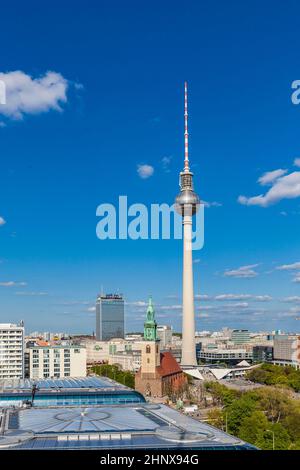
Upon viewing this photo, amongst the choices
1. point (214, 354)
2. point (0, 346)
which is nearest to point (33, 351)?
point (0, 346)

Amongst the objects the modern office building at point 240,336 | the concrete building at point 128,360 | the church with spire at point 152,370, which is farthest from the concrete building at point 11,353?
the modern office building at point 240,336

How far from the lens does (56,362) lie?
4872cm

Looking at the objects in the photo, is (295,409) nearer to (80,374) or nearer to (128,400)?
(128,400)

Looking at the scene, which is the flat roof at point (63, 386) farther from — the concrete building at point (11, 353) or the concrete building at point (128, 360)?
the concrete building at point (128, 360)

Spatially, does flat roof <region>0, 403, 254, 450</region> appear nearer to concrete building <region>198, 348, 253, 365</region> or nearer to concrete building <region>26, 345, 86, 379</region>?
concrete building <region>26, 345, 86, 379</region>

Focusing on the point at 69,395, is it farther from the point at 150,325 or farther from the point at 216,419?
the point at 150,325

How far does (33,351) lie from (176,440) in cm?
3727

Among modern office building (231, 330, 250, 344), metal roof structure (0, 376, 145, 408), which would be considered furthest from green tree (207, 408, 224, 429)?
modern office building (231, 330, 250, 344)

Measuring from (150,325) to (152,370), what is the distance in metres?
3.26

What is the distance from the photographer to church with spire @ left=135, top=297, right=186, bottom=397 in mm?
39594

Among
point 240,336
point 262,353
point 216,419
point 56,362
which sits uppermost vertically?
point 56,362

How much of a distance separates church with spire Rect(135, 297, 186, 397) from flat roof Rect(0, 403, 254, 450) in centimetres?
2103

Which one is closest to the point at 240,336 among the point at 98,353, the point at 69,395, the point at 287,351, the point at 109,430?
the point at 287,351
